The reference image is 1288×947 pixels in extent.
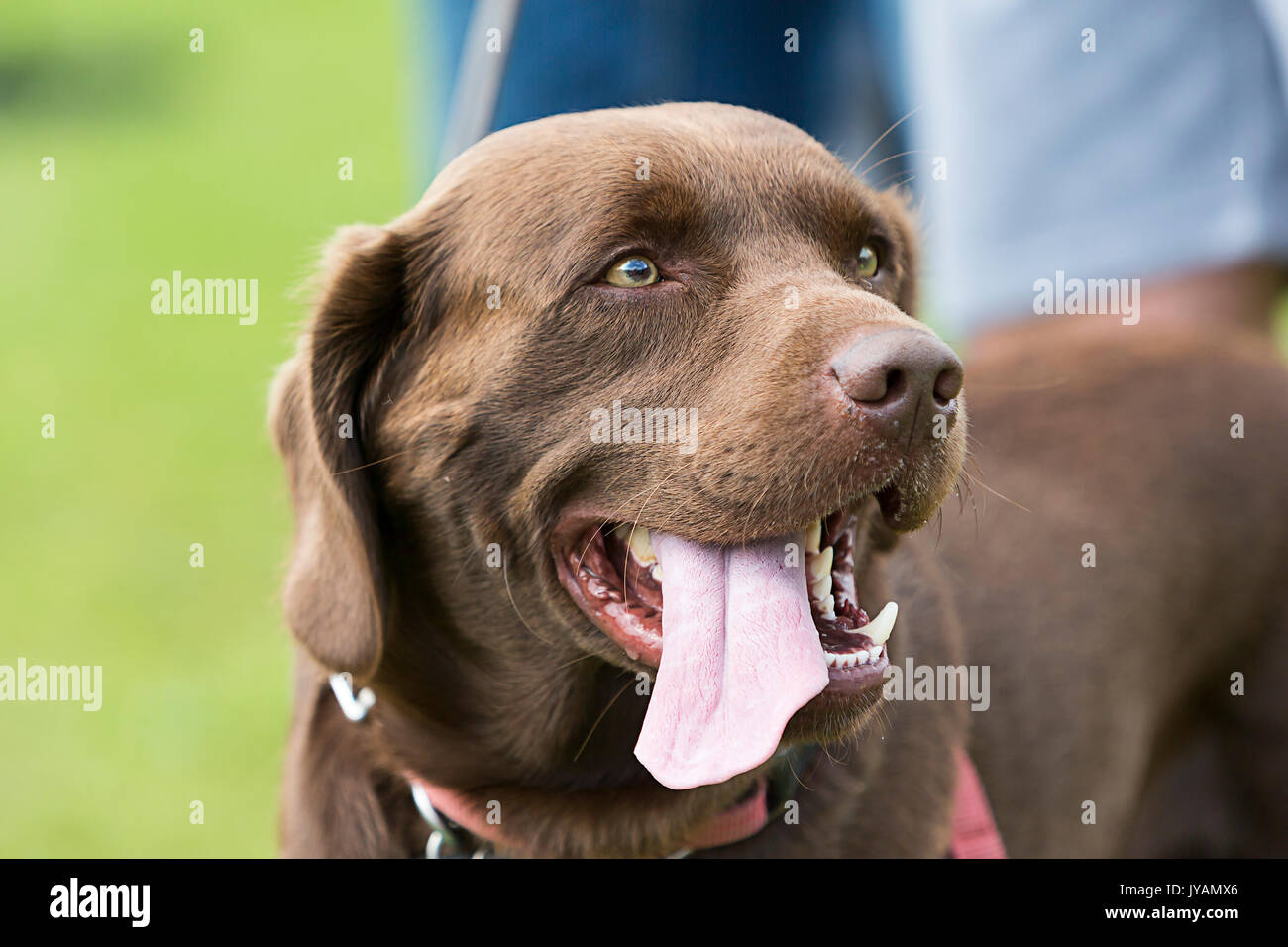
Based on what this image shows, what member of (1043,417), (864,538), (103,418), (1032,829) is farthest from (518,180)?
(103,418)

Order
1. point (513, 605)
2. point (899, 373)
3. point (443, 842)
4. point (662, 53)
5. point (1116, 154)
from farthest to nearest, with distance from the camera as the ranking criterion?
point (1116, 154), point (662, 53), point (443, 842), point (513, 605), point (899, 373)

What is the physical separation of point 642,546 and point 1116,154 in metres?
2.89

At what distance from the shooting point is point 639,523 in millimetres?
2281

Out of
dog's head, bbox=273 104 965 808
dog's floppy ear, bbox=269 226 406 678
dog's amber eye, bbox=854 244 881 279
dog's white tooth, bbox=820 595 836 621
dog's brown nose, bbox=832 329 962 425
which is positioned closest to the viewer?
dog's brown nose, bbox=832 329 962 425

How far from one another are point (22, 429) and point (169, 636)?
254 cm

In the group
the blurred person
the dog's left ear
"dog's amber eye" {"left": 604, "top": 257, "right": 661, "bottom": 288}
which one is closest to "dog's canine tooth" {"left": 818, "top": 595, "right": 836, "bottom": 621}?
"dog's amber eye" {"left": 604, "top": 257, "right": 661, "bottom": 288}

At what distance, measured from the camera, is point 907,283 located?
285 cm

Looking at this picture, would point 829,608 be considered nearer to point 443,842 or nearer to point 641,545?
point 641,545

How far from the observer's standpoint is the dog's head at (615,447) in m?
2.08

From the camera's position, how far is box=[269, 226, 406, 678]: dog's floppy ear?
7.89ft

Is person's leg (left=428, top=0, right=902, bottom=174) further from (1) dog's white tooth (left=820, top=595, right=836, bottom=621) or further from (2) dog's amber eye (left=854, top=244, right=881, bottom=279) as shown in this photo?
(1) dog's white tooth (left=820, top=595, right=836, bottom=621)

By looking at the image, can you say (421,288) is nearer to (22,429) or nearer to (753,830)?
(753,830)

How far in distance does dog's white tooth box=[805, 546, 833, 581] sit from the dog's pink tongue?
0.41ft

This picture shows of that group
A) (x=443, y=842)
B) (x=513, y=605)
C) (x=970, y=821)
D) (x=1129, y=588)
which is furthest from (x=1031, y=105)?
(x=443, y=842)
